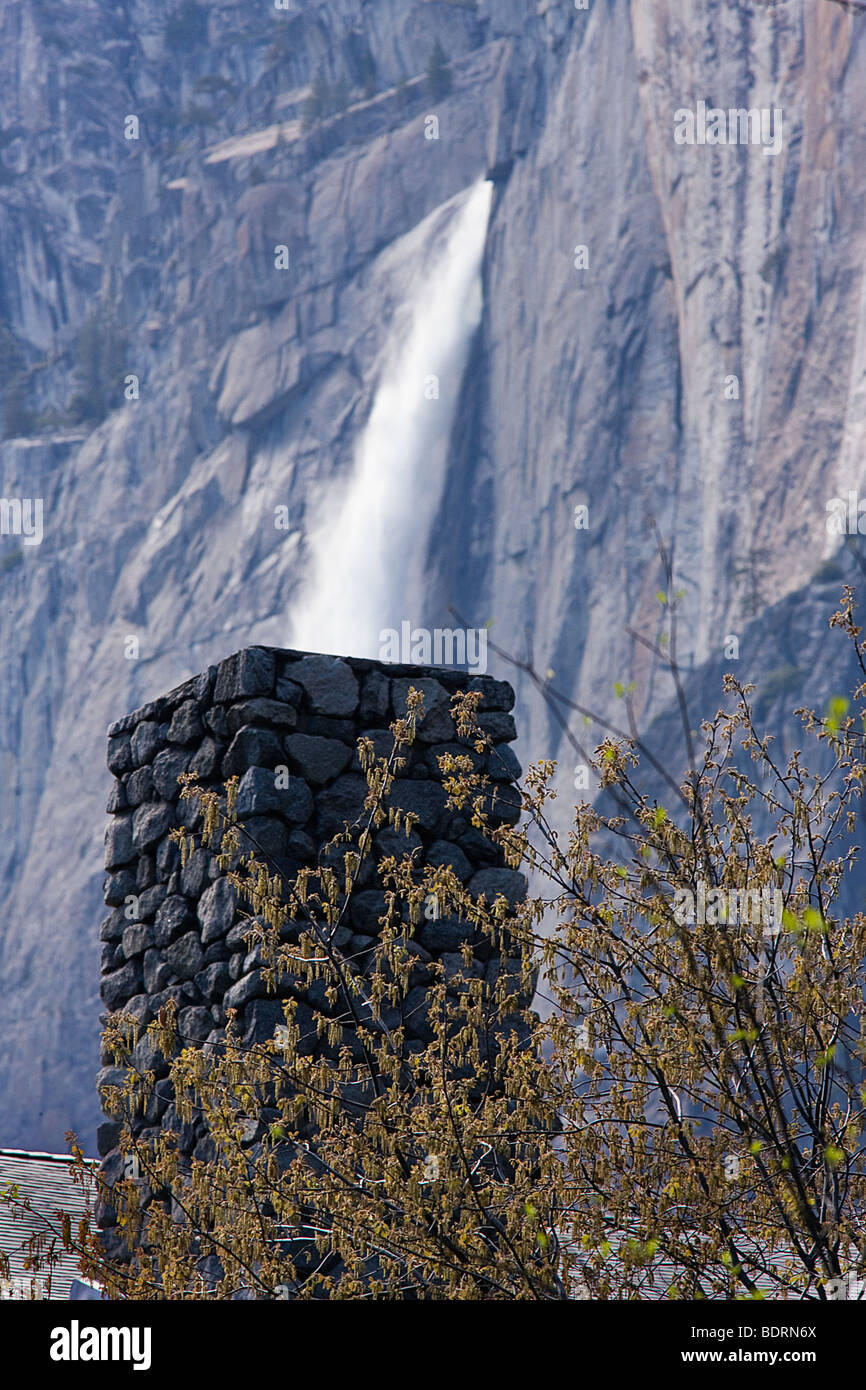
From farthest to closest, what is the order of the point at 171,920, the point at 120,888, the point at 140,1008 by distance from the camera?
the point at 120,888
the point at 140,1008
the point at 171,920

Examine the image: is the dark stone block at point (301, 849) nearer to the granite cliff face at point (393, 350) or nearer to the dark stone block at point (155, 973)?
the dark stone block at point (155, 973)

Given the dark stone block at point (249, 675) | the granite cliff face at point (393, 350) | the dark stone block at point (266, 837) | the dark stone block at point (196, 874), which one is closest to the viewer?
the dark stone block at point (266, 837)

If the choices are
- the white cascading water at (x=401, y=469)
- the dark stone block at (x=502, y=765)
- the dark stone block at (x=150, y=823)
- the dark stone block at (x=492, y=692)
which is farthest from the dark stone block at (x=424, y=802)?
the white cascading water at (x=401, y=469)

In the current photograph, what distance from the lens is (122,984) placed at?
7.12 meters

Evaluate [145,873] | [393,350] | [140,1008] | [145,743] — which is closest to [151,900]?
[145,873]

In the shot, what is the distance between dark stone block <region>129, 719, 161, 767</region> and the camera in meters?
7.18

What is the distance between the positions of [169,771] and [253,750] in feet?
2.28

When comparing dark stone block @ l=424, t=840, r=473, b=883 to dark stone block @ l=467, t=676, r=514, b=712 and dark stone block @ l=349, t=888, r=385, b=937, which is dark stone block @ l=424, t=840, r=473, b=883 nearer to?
dark stone block @ l=349, t=888, r=385, b=937

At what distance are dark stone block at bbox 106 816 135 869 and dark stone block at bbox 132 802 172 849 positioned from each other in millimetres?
53

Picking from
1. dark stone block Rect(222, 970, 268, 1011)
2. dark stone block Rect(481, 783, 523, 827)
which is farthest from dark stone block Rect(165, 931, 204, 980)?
dark stone block Rect(481, 783, 523, 827)

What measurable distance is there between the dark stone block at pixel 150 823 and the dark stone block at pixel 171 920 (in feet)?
1.03

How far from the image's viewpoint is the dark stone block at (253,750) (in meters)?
6.45

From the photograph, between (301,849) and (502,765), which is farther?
(502,765)

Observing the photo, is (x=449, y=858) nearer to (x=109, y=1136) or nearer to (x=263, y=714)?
(x=263, y=714)
